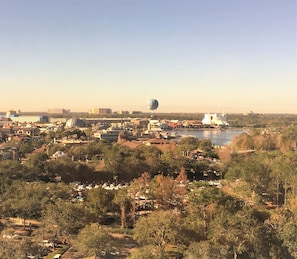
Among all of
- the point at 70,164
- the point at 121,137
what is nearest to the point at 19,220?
the point at 70,164

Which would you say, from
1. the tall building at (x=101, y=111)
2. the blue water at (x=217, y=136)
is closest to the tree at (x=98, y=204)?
the blue water at (x=217, y=136)

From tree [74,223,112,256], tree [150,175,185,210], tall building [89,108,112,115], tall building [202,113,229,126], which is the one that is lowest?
tree [74,223,112,256]

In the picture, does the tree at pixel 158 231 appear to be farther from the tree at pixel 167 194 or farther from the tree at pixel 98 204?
the tree at pixel 167 194

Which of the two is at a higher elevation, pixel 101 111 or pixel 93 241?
pixel 101 111

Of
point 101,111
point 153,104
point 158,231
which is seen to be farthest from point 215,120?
point 158,231

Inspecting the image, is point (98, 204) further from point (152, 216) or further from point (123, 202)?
point (152, 216)

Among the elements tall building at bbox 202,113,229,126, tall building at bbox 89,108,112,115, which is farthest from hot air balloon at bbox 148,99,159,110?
tall building at bbox 89,108,112,115

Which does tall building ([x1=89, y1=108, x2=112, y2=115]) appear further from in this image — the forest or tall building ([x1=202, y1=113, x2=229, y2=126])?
the forest

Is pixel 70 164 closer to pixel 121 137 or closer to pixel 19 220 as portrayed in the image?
pixel 19 220

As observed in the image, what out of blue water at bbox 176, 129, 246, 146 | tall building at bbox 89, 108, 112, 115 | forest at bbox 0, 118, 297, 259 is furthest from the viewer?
tall building at bbox 89, 108, 112, 115

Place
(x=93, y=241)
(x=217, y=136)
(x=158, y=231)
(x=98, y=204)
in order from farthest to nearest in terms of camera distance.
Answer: (x=217, y=136) → (x=98, y=204) → (x=158, y=231) → (x=93, y=241)

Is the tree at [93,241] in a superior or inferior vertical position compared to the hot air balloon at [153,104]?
inferior

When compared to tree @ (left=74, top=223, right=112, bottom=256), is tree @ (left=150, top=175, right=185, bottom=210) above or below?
above
